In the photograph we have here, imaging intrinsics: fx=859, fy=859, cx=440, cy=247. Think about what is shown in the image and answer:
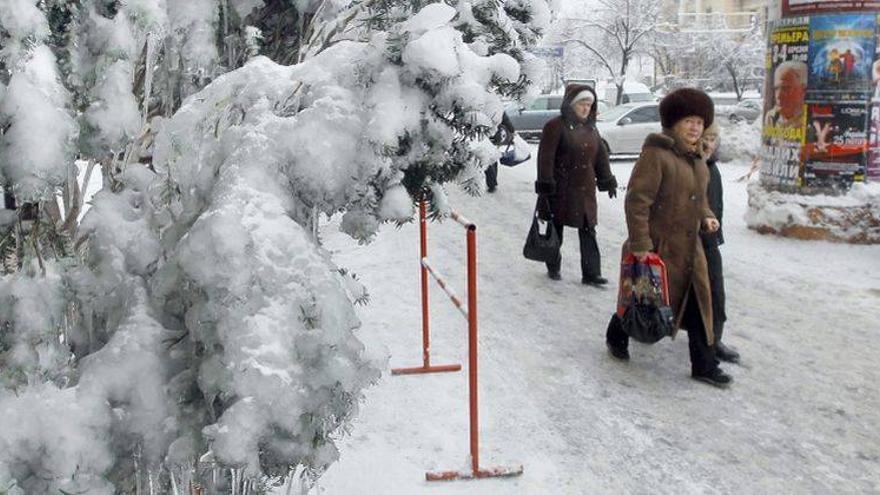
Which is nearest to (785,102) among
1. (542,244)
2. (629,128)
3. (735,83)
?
(542,244)

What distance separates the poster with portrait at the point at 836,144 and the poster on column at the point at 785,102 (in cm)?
12

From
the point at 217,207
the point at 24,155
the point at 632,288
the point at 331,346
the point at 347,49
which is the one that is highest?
the point at 347,49

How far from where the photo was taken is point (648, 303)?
5.07m

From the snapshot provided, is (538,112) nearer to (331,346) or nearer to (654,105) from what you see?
(654,105)

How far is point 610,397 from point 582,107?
130 inches

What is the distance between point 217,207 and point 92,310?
1.78 ft

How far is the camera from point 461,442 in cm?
427

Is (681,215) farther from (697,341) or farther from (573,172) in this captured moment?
(573,172)

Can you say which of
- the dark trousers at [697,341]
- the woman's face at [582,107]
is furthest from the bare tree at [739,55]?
the dark trousers at [697,341]

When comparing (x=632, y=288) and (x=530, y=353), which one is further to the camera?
(x=530, y=353)

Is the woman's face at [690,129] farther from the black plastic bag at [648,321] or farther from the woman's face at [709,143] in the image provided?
the black plastic bag at [648,321]

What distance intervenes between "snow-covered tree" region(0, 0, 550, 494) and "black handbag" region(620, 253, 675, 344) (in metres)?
3.08

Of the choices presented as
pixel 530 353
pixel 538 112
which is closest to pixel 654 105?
pixel 538 112

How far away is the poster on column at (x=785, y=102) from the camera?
9.37m
